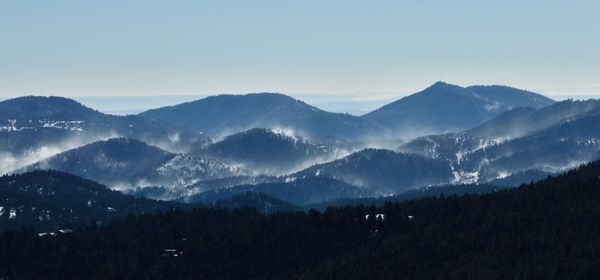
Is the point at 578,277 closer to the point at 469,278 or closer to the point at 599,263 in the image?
the point at 599,263

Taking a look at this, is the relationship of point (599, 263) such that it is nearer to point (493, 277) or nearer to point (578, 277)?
point (578, 277)

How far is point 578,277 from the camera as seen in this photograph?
189875mm

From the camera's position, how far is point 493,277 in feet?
655

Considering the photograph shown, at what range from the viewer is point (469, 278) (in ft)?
656

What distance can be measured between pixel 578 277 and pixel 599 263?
11.3 m

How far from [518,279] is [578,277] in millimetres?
13523

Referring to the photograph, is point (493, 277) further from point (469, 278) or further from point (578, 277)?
point (578, 277)

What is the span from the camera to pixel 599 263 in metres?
198

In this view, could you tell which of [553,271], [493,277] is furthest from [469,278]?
[553,271]

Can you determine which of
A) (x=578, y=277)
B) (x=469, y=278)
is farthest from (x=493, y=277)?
(x=578, y=277)

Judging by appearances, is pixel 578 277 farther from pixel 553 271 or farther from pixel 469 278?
pixel 469 278

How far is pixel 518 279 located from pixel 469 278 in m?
11.6

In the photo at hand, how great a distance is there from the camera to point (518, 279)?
195125 mm
